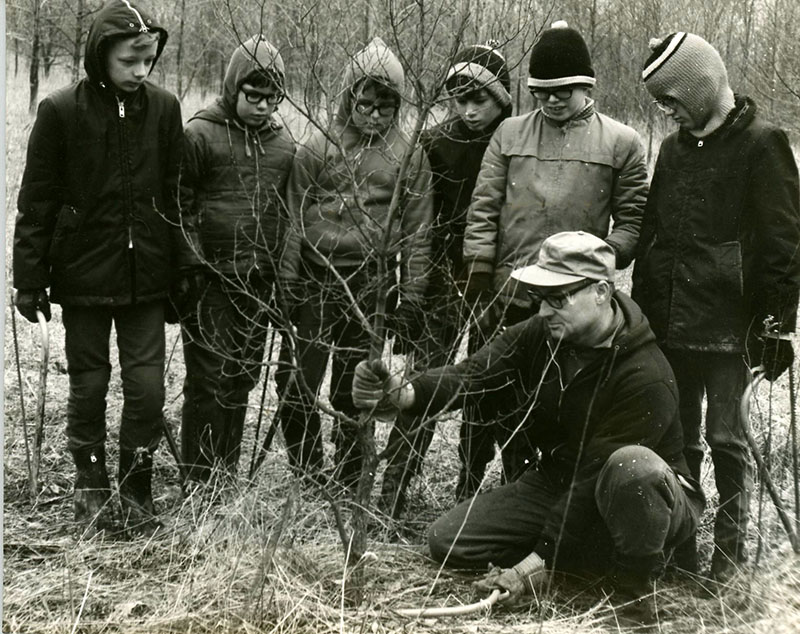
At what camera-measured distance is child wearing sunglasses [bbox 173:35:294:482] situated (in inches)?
156

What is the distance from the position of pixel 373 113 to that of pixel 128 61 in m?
0.97

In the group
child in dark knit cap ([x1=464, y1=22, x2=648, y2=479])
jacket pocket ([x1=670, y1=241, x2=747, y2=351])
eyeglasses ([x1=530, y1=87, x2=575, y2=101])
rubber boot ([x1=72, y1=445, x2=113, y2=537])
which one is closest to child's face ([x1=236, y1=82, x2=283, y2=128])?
child in dark knit cap ([x1=464, y1=22, x2=648, y2=479])

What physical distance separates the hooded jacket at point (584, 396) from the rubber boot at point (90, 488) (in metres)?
1.36

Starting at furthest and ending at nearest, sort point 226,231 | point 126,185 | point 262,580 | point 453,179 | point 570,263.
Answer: point 453,179 < point 226,231 < point 126,185 < point 570,263 < point 262,580

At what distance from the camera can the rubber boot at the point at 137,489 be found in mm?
3820

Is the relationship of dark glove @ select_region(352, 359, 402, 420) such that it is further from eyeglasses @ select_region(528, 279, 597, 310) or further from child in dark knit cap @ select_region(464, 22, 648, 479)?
child in dark knit cap @ select_region(464, 22, 648, 479)

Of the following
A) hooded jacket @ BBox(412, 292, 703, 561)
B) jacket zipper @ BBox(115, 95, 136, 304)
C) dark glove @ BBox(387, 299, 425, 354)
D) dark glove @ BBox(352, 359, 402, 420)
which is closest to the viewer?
dark glove @ BBox(352, 359, 402, 420)

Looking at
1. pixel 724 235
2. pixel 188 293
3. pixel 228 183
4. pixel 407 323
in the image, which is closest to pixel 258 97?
pixel 228 183

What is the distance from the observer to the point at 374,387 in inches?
124

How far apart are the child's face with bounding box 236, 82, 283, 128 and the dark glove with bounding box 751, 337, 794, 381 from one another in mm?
2122

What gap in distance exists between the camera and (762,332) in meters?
3.54

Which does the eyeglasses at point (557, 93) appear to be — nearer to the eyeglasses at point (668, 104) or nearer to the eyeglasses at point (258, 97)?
the eyeglasses at point (668, 104)

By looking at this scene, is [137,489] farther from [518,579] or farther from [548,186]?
[548,186]

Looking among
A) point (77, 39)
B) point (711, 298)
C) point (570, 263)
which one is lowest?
point (711, 298)
